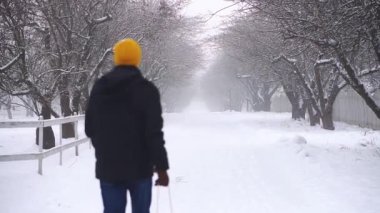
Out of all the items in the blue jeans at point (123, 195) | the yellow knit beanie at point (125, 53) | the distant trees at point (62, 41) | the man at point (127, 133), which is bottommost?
the blue jeans at point (123, 195)

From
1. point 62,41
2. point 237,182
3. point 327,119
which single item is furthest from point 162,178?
point 327,119

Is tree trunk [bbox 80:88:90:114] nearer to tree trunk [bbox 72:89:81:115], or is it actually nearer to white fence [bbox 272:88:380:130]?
tree trunk [bbox 72:89:81:115]

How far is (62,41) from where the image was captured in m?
16.6

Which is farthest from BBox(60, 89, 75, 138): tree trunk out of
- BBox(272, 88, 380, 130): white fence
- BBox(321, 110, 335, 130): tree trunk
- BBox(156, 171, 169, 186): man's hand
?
BBox(272, 88, 380, 130): white fence

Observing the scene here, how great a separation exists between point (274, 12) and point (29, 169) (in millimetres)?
7017

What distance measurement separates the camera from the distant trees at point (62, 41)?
13.0 meters

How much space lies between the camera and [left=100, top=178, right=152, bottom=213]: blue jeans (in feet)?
12.9

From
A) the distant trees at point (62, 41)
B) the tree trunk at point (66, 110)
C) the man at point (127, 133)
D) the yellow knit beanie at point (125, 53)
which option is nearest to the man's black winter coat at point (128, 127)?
the man at point (127, 133)

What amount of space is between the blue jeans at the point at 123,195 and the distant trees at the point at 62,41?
7730 mm

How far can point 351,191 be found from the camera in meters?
8.41

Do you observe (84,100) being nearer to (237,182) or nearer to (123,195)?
(237,182)

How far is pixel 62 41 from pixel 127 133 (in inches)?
539

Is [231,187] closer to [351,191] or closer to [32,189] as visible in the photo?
[351,191]

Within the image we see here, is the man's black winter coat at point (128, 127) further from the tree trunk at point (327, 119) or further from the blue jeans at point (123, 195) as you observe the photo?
the tree trunk at point (327, 119)
